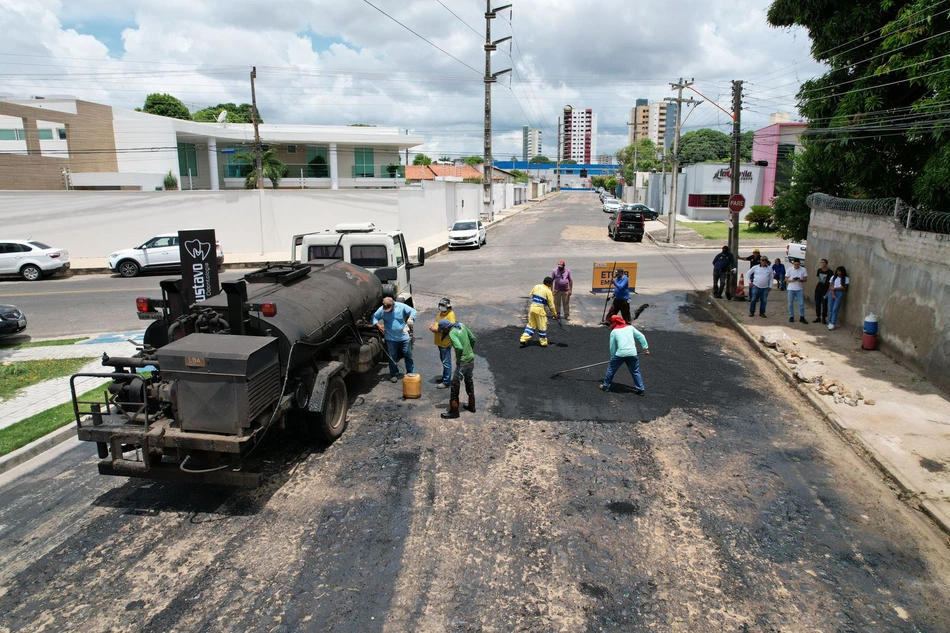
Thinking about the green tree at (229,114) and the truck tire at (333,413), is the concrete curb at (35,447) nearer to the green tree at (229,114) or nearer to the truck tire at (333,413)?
the truck tire at (333,413)

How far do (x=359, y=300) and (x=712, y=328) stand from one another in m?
9.70

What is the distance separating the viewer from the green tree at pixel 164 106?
6738cm

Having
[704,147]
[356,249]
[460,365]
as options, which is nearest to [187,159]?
[356,249]

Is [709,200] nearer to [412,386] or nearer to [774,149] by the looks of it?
[774,149]

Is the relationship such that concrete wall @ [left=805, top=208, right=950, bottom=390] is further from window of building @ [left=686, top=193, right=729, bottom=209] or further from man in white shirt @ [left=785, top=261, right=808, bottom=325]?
window of building @ [left=686, top=193, right=729, bottom=209]

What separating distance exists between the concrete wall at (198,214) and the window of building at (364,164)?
15.0 meters

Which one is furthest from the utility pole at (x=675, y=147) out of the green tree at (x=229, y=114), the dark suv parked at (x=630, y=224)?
the green tree at (x=229, y=114)

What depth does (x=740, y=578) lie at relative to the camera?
18.5ft

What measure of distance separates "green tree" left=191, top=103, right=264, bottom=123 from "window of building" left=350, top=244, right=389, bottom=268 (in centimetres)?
5872

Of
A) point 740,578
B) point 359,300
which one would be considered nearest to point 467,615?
point 740,578

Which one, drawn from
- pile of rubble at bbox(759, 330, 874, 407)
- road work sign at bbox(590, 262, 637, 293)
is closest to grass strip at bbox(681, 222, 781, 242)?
road work sign at bbox(590, 262, 637, 293)

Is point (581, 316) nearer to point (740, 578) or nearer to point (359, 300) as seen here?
point (359, 300)

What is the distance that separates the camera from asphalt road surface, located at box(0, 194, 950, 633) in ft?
17.0

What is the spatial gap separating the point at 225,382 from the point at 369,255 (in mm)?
7171
